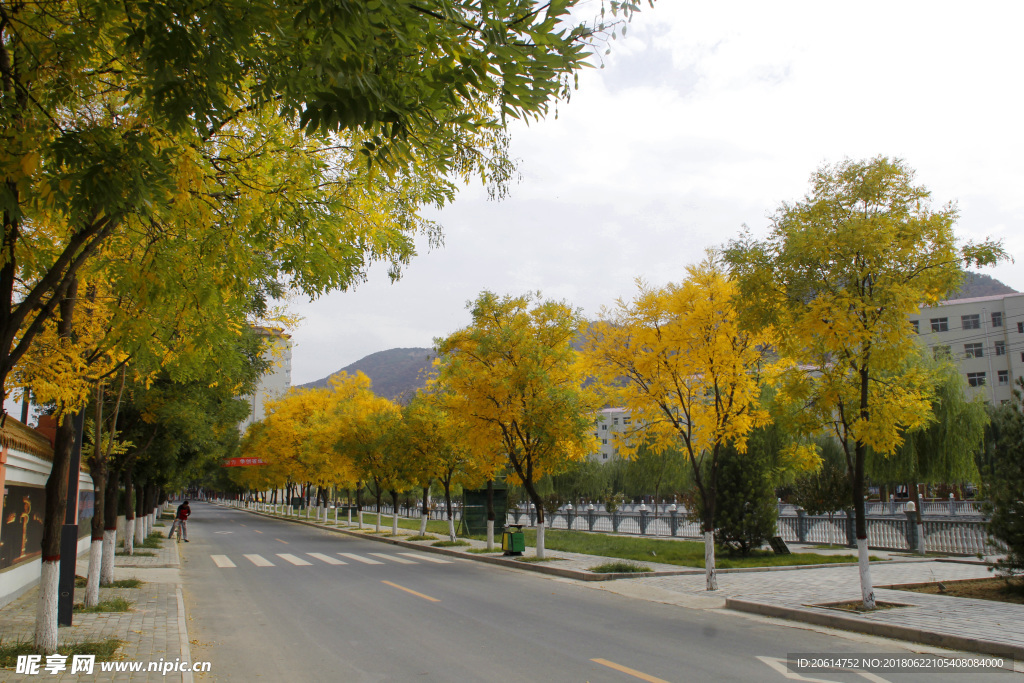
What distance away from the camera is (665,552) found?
21922 millimetres

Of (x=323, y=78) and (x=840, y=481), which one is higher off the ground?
(x=323, y=78)

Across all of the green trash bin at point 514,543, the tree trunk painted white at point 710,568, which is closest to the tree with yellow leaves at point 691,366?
the tree trunk painted white at point 710,568

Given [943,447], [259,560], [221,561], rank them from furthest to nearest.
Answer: [943,447] → [259,560] → [221,561]

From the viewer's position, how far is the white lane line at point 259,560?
2017 centimetres

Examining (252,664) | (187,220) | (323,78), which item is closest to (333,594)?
(252,664)

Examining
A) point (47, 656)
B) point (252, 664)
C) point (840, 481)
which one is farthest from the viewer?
point (840, 481)

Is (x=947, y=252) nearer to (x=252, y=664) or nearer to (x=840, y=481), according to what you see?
(x=252, y=664)

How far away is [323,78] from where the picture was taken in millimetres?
4012

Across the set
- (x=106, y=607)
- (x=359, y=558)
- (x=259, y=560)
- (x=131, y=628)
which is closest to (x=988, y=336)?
(x=359, y=558)

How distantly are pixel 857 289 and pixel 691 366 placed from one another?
411cm

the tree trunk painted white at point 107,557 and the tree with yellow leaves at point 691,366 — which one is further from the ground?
the tree with yellow leaves at point 691,366

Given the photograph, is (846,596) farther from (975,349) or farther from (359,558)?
(975,349)

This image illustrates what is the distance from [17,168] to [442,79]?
2.73 m

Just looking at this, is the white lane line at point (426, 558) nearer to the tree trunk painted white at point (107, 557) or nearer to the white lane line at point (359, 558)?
the white lane line at point (359, 558)
